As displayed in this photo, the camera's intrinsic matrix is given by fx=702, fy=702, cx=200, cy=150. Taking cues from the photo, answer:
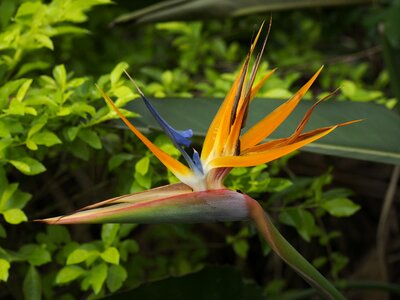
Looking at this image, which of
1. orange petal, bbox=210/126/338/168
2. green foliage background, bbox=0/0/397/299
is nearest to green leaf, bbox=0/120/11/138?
green foliage background, bbox=0/0/397/299

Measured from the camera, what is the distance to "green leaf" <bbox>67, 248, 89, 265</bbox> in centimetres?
87

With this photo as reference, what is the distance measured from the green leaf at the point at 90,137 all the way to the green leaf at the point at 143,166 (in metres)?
0.05

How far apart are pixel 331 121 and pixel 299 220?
0.16 m

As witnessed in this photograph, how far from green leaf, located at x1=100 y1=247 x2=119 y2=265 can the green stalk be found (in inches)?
11.2

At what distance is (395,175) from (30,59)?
28.6 inches

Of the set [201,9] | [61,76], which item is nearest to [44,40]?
[61,76]

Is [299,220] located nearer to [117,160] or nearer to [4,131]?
[117,160]

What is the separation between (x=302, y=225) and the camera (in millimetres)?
1044

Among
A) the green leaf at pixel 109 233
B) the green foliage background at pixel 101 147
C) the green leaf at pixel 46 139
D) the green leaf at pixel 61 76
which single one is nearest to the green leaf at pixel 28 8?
the green foliage background at pixel 101 147

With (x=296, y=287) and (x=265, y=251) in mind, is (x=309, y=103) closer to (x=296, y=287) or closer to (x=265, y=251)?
(x=265, y=251)

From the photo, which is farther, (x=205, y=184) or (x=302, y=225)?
(x=302, y=225)

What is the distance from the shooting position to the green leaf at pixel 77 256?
87 centimetres

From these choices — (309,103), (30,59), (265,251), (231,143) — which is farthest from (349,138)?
(30,59)

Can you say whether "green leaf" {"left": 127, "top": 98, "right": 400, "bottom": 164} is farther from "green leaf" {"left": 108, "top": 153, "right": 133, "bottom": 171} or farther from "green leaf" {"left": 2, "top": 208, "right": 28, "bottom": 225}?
"green leaf" {"left": 2, "top": 208, "right": 28, "bottom": 225}
